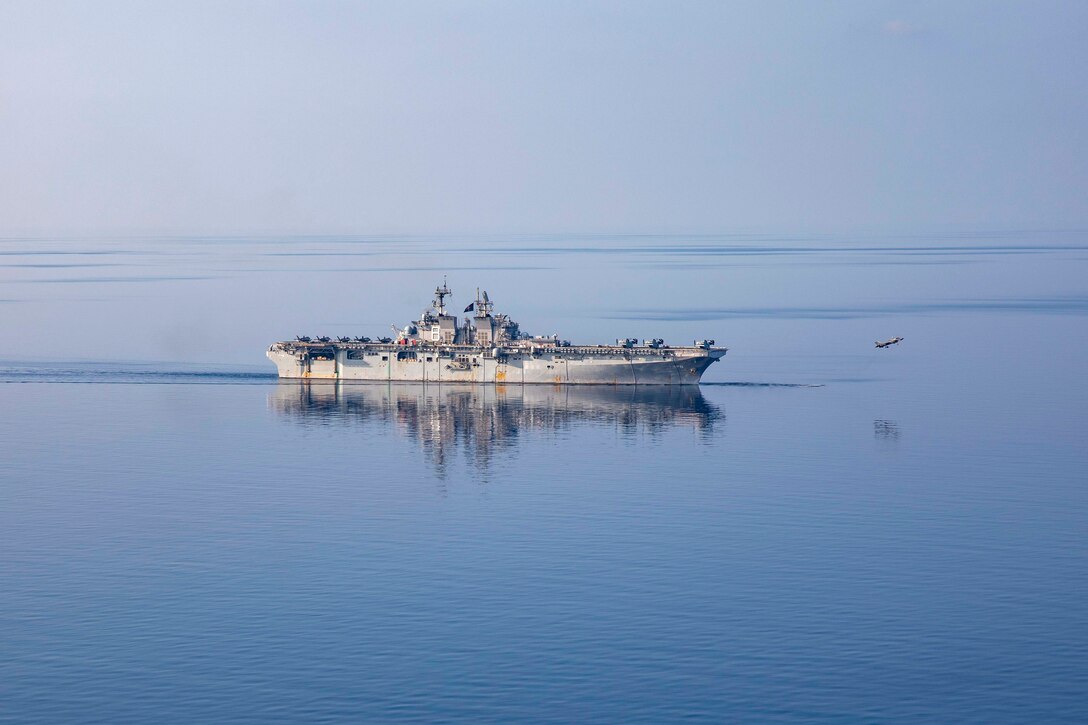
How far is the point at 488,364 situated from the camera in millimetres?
143875

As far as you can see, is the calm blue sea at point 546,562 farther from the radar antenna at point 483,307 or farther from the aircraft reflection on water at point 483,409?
the radar antenna at point 483,307

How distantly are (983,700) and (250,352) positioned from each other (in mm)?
136196

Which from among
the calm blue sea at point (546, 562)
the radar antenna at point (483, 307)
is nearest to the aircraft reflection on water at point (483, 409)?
the calm blue sea at point (546, 562)

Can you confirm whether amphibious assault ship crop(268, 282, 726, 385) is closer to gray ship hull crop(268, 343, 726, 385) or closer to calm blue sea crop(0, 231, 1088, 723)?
gray ship hull crop(268, 343, 726, 385)

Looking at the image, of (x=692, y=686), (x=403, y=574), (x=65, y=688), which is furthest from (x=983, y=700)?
(x=65, y=688)

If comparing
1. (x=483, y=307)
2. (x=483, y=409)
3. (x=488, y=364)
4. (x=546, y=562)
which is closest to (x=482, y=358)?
(x=488, y=364)

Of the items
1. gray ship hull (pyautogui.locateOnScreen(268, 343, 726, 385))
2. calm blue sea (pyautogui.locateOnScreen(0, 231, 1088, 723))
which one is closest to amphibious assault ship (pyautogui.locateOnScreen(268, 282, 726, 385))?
gray ship hull (pyautogui.locateOnScreen(268, 343, 726, 385))

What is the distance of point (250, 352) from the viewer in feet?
556

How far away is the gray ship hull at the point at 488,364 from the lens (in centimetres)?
13950

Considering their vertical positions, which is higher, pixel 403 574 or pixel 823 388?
pixel 823 388

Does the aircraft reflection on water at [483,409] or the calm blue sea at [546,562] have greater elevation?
the aircraft reflection on water at [483,409]

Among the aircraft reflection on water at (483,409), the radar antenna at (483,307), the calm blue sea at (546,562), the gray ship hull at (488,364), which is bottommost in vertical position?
the calm blue sea at (546,562)

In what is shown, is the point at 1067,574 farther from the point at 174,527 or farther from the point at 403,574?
the point at 174,527

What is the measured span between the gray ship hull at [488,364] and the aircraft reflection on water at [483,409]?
1319 mm
